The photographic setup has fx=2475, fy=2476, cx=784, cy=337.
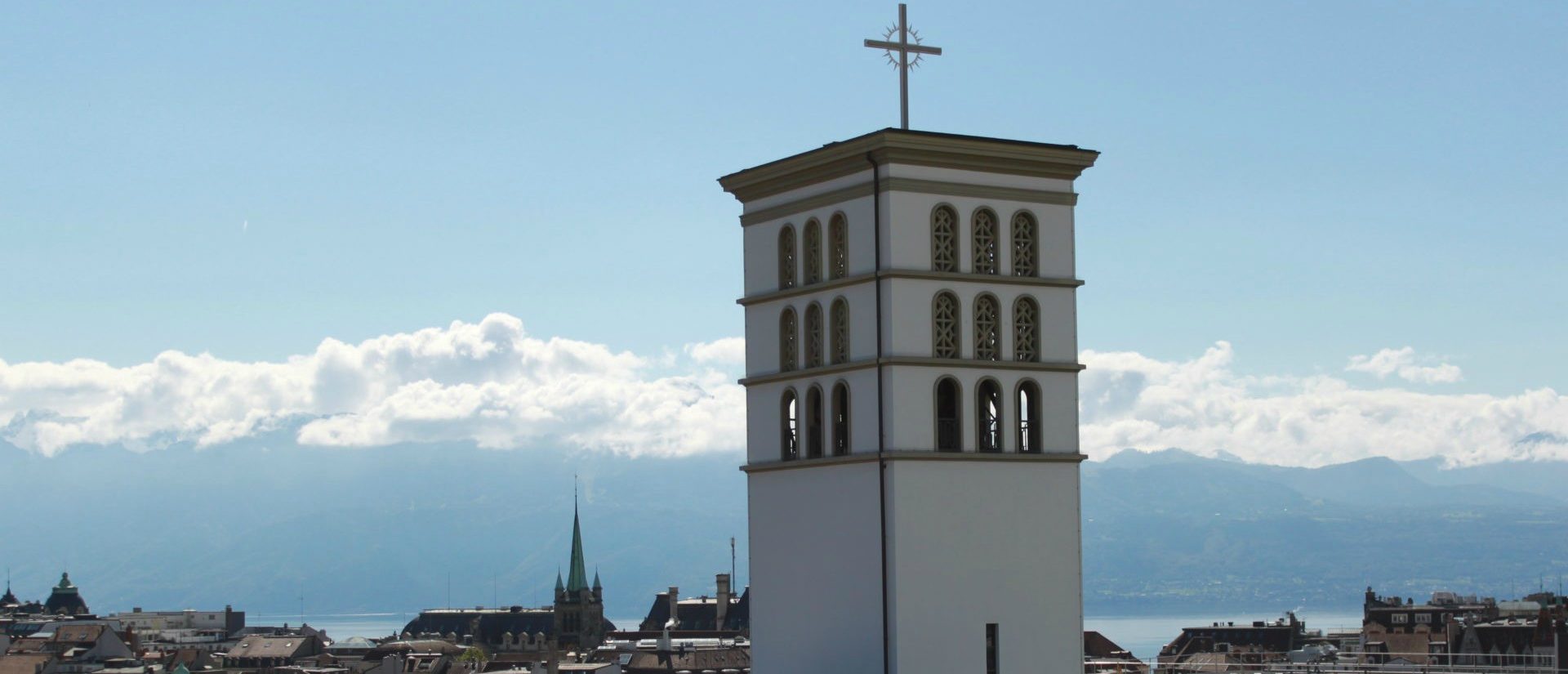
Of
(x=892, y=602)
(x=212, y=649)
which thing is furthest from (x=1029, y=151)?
(x=212, y=649)

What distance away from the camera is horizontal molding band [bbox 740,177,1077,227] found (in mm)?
23016

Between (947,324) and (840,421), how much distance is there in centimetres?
140

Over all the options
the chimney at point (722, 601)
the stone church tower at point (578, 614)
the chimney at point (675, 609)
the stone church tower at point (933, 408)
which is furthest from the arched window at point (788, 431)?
the stone church tower at point (578, 614)

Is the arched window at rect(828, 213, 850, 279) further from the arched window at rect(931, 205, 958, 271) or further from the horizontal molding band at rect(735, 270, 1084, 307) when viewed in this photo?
the arched window at rect(931, 205, 958, 271)

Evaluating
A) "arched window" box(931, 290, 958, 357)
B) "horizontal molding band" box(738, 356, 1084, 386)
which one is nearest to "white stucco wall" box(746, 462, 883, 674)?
"horizontal molding band" box(738, 356, 1084, 386)

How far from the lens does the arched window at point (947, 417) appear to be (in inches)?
908

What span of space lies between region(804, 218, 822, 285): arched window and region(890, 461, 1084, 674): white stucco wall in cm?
228

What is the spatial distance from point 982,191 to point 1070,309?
1458 mm

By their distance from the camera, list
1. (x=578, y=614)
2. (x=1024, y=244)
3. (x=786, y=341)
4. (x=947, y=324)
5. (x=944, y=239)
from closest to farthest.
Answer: (x=947, y=324), (x=944, y=239), (x=1024, y=244), (x=786, y=341), (x=578, y=614)

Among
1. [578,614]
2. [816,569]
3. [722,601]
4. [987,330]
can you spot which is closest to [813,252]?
[987,330]

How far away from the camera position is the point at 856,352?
23.2 m

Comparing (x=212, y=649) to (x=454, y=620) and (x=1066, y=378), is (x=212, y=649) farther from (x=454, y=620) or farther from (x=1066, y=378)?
(x=1066, y=378)

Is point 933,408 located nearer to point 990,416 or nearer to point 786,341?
point 990,416

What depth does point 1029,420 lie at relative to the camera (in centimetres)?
2352
